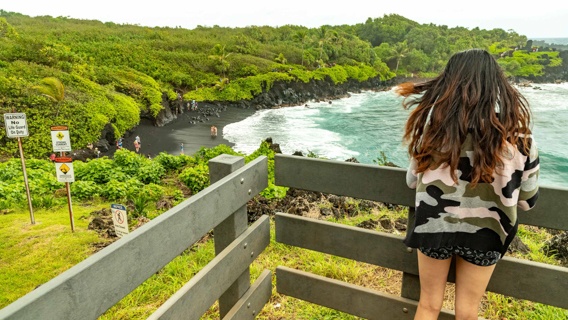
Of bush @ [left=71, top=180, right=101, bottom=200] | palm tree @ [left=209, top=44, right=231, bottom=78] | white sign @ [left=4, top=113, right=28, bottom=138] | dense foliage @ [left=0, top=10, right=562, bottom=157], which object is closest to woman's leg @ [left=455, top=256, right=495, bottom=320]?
white sign @ [left=4, top=113, right=28, bottom=138]

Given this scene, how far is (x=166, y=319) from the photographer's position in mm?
1531

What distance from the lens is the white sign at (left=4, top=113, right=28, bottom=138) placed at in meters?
8.38

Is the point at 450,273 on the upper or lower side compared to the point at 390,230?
upper

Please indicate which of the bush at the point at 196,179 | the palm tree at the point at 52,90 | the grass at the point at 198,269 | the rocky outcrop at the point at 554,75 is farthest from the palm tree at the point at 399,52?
the grass at the point at 198,269

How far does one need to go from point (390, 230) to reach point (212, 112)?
113 ft

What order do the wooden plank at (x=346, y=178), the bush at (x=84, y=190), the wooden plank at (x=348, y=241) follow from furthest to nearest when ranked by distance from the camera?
the bush at (x=84, y=190)
the wooden plank at (x=348, y=241)
the wooden plank at (x=346, y=178)

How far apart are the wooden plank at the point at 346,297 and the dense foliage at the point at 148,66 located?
75.7 feet

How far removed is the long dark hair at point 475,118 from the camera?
162 centimetres

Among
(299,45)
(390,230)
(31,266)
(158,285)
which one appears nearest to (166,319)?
(158,285)

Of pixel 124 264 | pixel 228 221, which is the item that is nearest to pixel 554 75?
pixel 228 221

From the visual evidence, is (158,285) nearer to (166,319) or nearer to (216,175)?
(216,175)

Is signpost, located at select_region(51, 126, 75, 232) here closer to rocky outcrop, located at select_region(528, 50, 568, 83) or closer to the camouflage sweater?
the camouflage sweater

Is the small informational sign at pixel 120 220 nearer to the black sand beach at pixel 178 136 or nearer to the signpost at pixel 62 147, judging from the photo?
the signpost at pixel 62 147

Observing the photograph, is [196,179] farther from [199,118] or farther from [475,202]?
[199,118]
